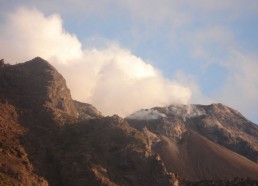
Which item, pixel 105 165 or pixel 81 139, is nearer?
pixel 105 165

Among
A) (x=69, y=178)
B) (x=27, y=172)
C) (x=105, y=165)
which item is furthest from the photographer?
(x=105, y=165)

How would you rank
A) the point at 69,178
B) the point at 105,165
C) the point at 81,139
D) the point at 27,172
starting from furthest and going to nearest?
the point at 81,139 < the point at 105,165 < the point at 69,178 < the point at 27,172

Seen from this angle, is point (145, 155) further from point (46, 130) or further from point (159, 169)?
point (46, 130)

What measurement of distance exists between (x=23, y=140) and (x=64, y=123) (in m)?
29.6

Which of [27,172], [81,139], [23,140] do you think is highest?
[81,139]

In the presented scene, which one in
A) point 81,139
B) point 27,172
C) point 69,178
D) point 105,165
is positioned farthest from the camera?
point 81,139

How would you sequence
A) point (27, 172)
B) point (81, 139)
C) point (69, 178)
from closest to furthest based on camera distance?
point (27, 172) < point (69, 178) < point (81, 139)

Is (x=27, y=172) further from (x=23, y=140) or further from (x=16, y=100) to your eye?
(x=16, y=100)

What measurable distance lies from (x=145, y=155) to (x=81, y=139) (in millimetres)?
26383

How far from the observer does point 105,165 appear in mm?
179500

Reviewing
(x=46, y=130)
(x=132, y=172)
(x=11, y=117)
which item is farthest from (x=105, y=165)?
(x=11, y=117)

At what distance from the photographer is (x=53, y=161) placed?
569ft

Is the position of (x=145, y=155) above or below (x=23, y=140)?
above

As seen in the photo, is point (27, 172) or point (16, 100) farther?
point (16, 100)
